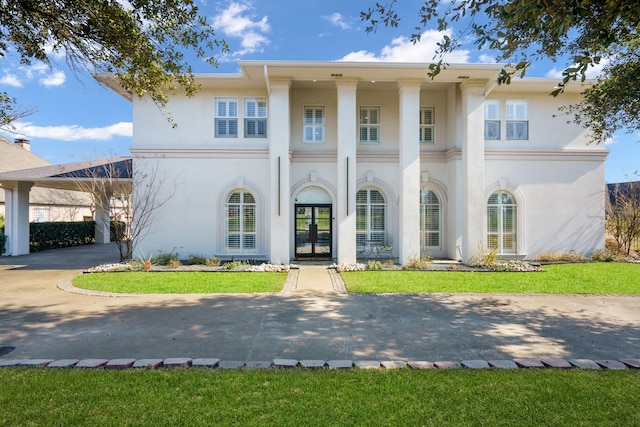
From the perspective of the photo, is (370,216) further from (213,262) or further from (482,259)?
(213,262)

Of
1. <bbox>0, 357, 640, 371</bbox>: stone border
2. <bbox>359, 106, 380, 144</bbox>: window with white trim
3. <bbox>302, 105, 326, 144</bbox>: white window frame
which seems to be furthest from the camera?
<bbox>359, 106, 380, 144</bbox>: window with white trim

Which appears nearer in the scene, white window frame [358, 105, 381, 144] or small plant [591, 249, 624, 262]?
small plant [591, 249, 624, 262]

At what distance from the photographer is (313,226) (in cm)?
1429

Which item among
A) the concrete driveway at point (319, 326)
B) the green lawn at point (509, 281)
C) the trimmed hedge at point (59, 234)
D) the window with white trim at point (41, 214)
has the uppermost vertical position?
the window with white trim at point (41, 214)

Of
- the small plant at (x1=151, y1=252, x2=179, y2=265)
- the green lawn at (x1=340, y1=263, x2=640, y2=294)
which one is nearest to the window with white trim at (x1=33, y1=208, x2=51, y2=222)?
the small plant at (x1=151, y1=252, x2=179, y2=265)

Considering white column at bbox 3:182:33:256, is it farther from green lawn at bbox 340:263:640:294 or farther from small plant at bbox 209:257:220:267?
green lawn at bbox 340:263:640:294

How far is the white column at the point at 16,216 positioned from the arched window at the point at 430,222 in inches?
705

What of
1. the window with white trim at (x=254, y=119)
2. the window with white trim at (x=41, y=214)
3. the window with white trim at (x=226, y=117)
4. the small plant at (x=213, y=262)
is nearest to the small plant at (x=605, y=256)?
the window with white trim at (x=254, y=119)

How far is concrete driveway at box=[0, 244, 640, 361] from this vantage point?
16.6 ft

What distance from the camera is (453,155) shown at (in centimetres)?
1402

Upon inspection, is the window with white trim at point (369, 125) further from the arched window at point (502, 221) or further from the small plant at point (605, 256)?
the small plant at point (605, 256)

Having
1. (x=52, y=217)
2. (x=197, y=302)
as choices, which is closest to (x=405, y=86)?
(x=197, y=302)

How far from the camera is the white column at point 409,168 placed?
12562mm

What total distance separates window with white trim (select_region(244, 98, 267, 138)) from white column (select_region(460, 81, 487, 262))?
765 centimetres
